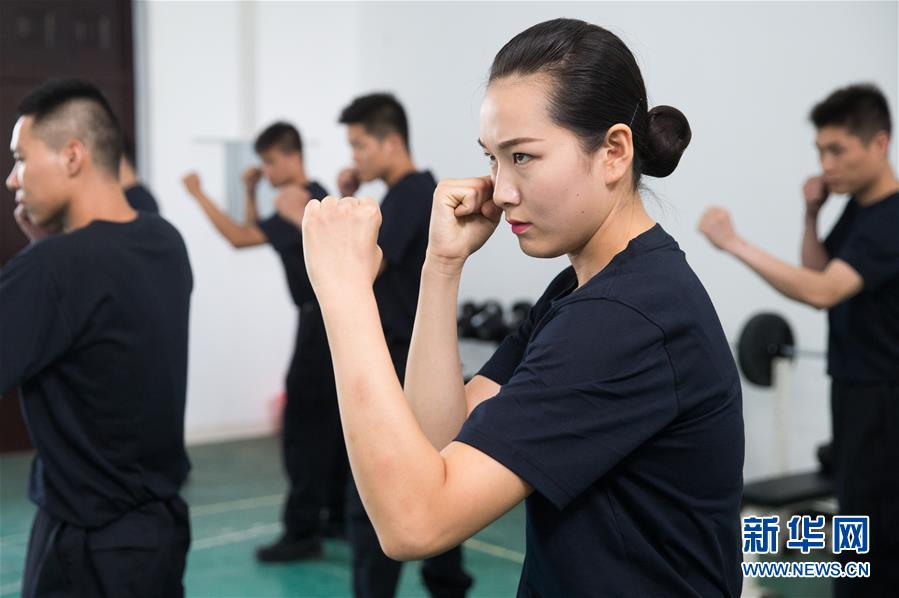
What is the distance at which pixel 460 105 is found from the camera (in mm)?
4898

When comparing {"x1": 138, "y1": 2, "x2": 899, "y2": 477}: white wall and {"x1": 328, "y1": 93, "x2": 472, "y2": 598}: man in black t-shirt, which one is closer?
{"x1": 328, "y1": 93, "x2": 472, "y2": 598}: man in black t-shirt

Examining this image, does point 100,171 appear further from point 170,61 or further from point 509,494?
point 170,61

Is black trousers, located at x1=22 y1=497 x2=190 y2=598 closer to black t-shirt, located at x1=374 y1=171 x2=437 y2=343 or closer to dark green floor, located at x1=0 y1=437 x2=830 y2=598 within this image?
black t-shirt, located at x1=374 y1=171 x2=437 y2=343

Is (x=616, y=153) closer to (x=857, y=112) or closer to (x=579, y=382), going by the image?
(x=579, y=382)

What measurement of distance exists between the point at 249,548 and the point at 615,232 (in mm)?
2928

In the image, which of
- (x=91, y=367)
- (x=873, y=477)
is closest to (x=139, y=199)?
(x=91, y=367)

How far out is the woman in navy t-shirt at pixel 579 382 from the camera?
3.18ft

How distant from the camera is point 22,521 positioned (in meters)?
3.93

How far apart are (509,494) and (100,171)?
1.27m

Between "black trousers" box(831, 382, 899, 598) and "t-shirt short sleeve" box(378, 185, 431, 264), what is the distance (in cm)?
130

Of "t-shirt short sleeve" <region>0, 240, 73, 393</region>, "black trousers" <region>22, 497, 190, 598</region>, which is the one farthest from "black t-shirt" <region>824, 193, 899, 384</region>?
"t-shirt short sleeve" <region>0, 240, 73, 393</region>

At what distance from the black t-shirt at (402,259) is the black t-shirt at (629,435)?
179 centimetres

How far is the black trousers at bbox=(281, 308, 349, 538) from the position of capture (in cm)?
367

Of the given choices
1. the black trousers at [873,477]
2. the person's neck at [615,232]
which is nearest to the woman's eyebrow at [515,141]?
the person's neck at [615,232]
